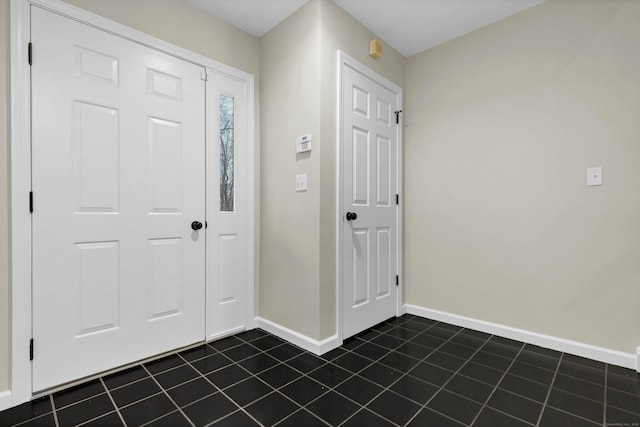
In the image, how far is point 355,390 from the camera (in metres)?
1.77

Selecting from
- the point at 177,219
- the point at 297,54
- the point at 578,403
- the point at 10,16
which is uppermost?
the point at 297,54

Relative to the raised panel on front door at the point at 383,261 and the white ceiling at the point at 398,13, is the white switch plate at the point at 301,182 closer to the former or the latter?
the raised panel on front door at the point at 383,261

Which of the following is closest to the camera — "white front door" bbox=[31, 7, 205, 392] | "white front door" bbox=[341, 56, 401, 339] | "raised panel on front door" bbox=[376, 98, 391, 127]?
"white front door" bbox=[31, 7, 205, 392]

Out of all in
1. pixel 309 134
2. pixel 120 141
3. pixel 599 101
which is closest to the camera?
pixel 120 141

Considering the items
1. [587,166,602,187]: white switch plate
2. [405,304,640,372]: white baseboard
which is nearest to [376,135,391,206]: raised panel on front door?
[405,304,640,372]: white baseboard

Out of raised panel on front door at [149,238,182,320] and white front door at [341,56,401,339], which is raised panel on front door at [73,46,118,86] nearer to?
raised panel on front door at [149,238,182,320]

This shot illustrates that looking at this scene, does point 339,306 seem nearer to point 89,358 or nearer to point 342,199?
point 342,199

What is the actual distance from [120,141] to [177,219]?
62 centimetres

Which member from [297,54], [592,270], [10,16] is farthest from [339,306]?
[10,16]

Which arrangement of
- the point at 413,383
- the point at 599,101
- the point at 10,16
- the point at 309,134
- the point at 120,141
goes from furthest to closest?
the point at 309,134, the point at 599,101, the point at 120,141, the point at 413,383, the point at 10,16

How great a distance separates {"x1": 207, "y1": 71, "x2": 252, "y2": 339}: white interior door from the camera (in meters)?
2.42

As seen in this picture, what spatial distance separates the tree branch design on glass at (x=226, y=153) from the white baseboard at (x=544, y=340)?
2112mm

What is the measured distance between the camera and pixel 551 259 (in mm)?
2307

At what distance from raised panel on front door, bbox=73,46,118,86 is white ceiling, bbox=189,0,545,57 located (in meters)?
0.79
